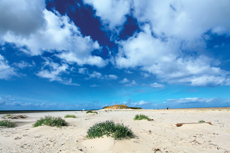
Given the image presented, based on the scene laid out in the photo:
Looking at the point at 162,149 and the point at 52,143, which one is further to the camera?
the point at 52,143

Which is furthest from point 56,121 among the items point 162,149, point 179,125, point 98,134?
point 179,125

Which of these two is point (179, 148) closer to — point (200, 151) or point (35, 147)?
point (200, 151)

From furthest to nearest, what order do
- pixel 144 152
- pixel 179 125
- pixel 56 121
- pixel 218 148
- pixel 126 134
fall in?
pixel 179 125
pixel 56 121
pixel 126 134
pixel 218 148
pixel 144 152

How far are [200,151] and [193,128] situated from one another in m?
4.71

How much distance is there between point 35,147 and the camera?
510cm

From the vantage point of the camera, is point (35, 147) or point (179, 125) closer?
point (35, 147)

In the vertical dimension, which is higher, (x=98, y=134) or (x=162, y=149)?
(x=98, y=134)

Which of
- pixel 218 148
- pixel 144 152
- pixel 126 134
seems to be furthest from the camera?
pixel 126 134


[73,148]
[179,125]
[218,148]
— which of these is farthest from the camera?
[179,125]

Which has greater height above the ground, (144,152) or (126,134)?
(126,134)

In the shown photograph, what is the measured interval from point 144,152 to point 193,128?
6.44 m

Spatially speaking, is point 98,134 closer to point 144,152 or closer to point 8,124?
point 144,152

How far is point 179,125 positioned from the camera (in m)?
10.0

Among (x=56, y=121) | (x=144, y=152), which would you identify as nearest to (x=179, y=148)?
→ (x=144, y=152)
